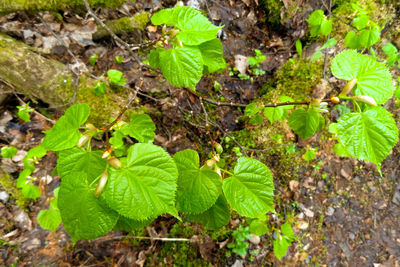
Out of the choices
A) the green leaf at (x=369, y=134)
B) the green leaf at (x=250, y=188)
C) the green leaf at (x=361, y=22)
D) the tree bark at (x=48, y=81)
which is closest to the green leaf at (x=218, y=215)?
the green leaf at (x=250, y=188)

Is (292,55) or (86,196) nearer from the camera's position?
(86,196)

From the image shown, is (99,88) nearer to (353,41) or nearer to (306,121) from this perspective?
(306,121)

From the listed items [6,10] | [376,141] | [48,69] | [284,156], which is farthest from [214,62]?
[6,10]

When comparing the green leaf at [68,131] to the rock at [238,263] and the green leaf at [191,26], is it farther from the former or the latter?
the rock at [238,263]

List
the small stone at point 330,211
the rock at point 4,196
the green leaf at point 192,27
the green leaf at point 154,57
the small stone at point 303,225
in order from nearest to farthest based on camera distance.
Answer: the green leaf at point 192,27 < the green leaf at point 154,57 < the rock at point 4,196 < the small stone at point 303,225 < the small stone at point 330,211

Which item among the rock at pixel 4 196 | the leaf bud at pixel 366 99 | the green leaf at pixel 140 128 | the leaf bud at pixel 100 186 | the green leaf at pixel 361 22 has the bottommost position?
the rock at pixel 4 196

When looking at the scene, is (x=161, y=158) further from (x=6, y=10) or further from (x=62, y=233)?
(x=6, y=10)

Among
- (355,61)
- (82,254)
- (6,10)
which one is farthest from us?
(6,10)
